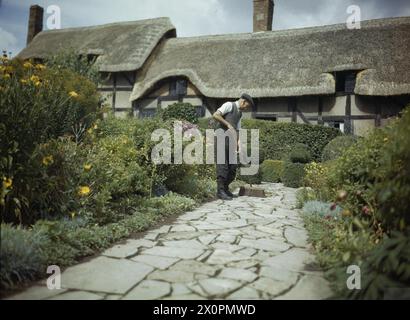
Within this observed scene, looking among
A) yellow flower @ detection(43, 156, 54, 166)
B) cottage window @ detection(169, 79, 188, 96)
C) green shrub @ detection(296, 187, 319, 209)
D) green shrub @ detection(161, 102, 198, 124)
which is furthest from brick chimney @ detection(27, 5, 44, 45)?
green shrub @ detection(296, 187, 319, 209)

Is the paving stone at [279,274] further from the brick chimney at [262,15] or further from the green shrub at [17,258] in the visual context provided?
the brick chimney at [262,15]

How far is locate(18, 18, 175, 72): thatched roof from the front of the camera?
17.8 meters

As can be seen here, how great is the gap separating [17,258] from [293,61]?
14713 millimetres

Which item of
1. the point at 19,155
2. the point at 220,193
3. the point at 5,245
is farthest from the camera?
the point at 220,193

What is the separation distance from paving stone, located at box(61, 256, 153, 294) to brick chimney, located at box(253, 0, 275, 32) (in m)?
18.1

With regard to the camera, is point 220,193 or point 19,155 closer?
point 19,155

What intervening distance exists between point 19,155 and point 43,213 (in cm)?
68

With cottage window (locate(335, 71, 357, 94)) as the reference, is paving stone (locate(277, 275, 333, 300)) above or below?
below

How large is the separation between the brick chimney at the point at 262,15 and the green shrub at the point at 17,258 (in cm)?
1830

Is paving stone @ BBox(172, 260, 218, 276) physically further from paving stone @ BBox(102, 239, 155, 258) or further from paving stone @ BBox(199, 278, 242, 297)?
paving stone @ BBox(102, 239, 155, 258)
